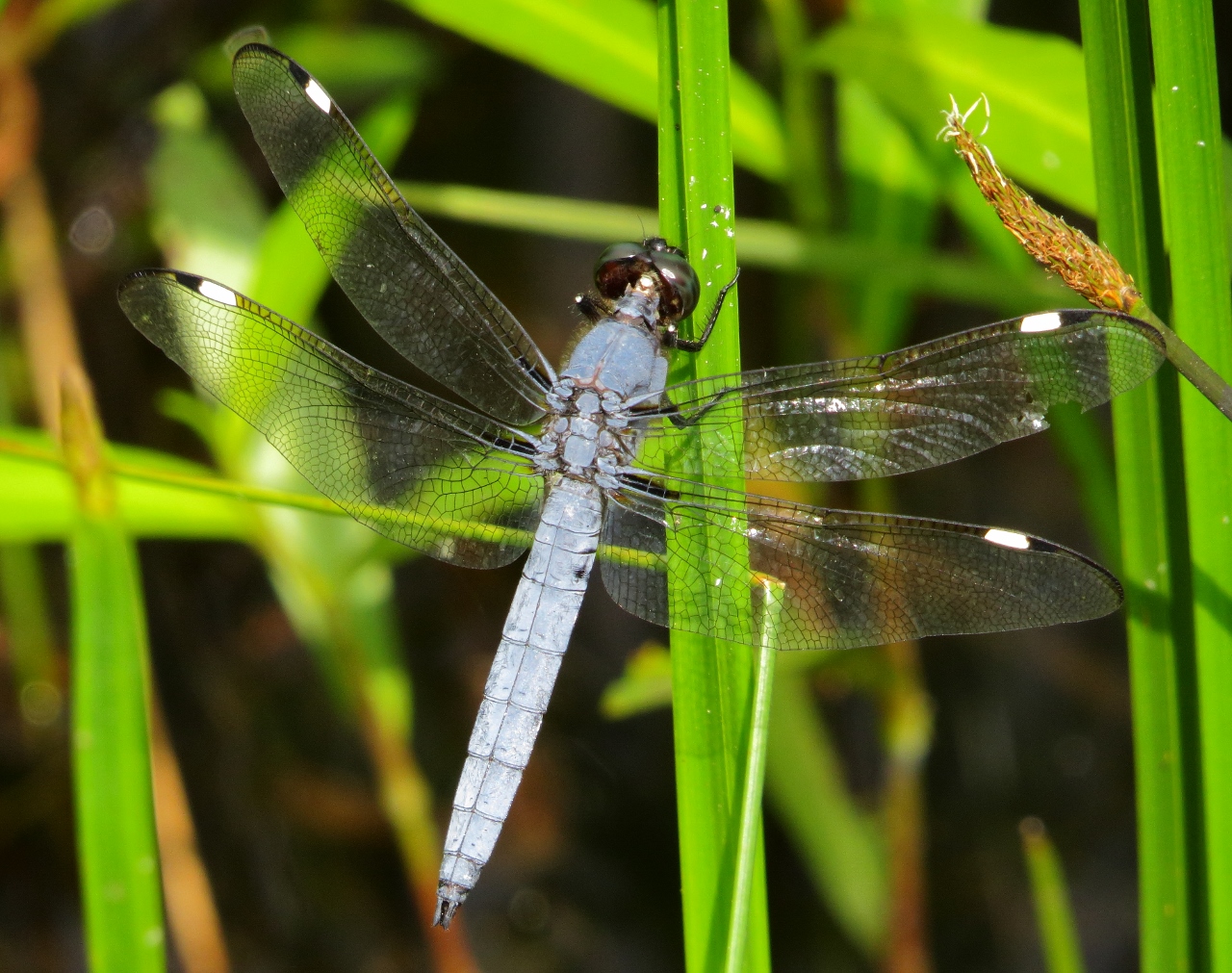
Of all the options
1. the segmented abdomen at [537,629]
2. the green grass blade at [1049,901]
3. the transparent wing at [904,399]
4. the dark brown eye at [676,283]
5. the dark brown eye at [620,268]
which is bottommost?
the green grass blade at [1049,901]

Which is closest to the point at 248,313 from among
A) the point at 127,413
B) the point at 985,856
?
the point at 127,413

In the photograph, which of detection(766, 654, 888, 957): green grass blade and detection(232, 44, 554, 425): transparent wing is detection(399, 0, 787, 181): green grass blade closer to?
detection(232, 44, 554, 425): transparent wing

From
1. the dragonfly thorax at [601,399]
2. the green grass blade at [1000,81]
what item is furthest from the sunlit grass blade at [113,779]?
the green grass blade at [1000,81]

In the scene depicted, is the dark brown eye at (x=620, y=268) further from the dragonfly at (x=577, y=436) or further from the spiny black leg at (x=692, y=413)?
the spiny black leg at (x=692, y=413)

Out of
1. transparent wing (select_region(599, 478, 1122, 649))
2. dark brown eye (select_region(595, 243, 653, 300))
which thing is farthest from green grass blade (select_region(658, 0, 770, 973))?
dark brown eye (select_region(595, 243, 653, 300))

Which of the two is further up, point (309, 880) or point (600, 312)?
point (600, 312)

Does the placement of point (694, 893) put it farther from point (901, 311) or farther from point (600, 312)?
point (901, 311)
